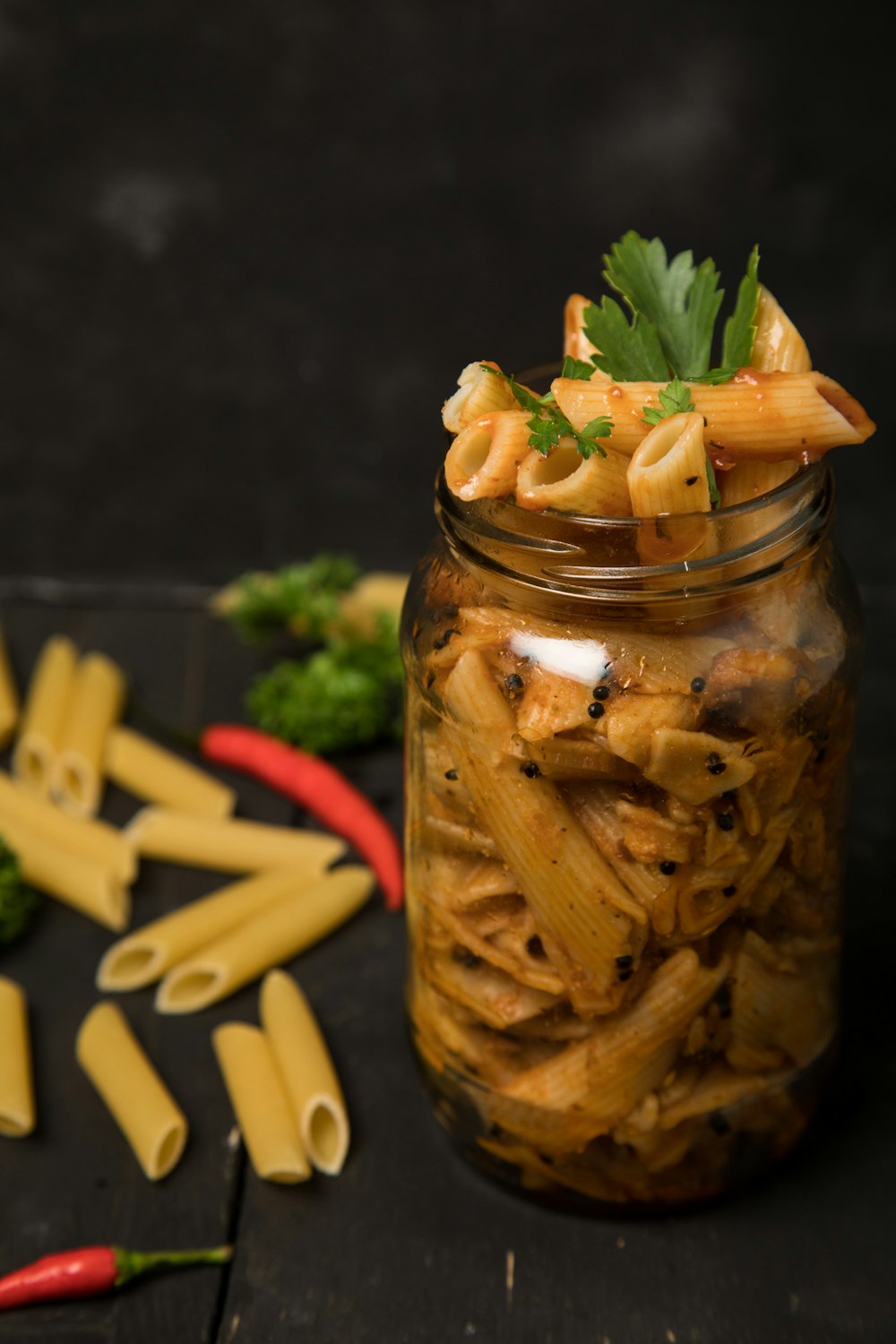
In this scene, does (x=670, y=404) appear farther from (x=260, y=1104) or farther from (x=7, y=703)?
(x=7, y=703)

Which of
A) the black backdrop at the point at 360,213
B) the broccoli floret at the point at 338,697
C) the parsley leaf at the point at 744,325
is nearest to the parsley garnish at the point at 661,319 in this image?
the parsley leaf at the point at 744,325

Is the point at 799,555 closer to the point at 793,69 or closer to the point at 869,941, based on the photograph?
the point at 869,941

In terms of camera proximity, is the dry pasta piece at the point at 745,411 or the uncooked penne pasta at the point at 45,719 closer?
the dry pasta piece at the point at 745,411

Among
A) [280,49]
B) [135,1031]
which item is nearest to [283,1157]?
[135,1031]

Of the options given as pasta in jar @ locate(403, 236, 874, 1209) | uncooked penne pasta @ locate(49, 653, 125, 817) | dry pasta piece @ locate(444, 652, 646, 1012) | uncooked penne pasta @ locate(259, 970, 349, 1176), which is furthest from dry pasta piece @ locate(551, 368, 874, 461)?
uncooked penne pasta @ locate(49, 653, 125, 817)

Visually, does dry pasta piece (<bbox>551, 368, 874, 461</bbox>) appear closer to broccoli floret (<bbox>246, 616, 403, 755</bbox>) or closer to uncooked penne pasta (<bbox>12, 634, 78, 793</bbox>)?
broccoli floret (<bbox>246, 616, 403, 755</bbox>)

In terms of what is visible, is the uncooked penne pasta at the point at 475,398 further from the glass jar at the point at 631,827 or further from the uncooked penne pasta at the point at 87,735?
the uncooked penne pasta at the point at 87,735
